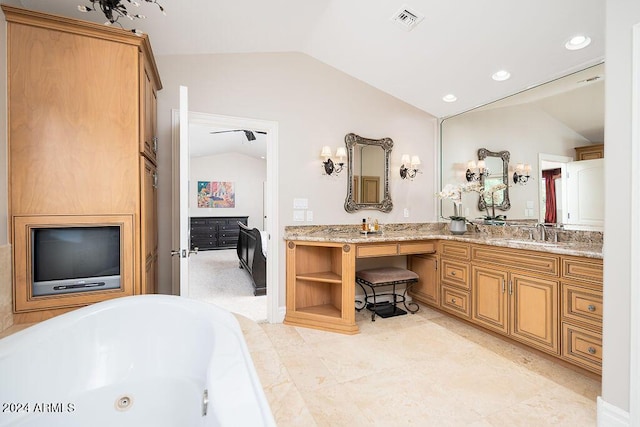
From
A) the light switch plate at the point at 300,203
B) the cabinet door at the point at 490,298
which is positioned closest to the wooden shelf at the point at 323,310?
the light switch plate at the point at 300,203

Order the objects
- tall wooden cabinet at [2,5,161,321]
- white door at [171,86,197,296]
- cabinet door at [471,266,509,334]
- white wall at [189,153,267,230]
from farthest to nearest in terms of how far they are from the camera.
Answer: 1. white wall at [189,153,267,230]
2. cabinet door at [471,266,509,334]
3. white door at [171,86,197,296]
4. tall wooden cabinet at [2,5,161,321]

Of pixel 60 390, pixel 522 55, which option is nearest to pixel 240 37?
pixel 522 55

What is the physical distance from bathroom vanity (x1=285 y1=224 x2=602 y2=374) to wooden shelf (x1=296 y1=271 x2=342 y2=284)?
0.01 m

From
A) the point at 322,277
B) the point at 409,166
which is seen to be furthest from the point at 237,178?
the point at 322,277

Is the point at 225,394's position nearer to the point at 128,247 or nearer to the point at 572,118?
the point at 128,247

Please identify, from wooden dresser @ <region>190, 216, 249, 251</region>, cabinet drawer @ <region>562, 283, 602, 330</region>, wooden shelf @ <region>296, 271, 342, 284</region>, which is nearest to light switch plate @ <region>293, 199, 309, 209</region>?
wooden shelf @ <region>296, 271, 342, 284</region>

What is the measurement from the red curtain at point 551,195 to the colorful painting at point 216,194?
7.74 metres

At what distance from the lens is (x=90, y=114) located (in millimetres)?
1743

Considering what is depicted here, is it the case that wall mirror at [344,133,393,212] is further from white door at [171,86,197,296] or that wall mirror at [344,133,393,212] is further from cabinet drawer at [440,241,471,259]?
white door at [171,86,197,296]

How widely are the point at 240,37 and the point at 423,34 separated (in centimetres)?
160

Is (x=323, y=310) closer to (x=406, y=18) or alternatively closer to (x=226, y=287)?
(x=226, y=287)

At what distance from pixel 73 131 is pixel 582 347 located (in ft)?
11.6

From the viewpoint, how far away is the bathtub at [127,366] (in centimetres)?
120

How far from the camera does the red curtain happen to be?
2723 millimetres
